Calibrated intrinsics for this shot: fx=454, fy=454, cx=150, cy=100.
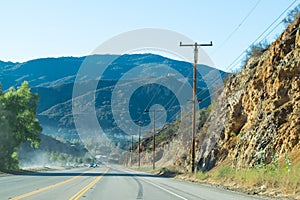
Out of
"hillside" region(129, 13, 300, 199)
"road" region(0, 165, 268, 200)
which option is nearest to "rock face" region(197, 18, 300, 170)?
"hillside" region(129, 13, 300, 199)

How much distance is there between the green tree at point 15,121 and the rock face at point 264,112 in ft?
78.4

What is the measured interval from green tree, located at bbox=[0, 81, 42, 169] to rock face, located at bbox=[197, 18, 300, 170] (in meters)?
23.9

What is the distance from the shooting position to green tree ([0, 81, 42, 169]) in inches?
2206

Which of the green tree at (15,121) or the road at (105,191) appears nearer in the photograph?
the road at (105,191)

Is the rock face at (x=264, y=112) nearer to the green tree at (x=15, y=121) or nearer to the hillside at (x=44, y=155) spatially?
the green tree at (x=15, y=121)

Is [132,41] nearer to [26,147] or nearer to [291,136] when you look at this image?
[291,136]

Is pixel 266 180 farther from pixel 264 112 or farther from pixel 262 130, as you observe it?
pixel 264 112

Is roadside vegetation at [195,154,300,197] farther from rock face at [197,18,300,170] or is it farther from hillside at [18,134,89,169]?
hillside at [18,134,89,169]

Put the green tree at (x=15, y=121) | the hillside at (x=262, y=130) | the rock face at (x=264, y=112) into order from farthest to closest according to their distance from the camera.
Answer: the green tree at (x=15, y=121), the rock face at (x=264, y=112), the hillside at (x=262, y=130)

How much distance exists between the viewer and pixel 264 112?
37.6m

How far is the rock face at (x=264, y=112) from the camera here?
32.9m

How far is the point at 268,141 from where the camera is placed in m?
→ 33.6

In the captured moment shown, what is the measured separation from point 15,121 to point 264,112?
110ft

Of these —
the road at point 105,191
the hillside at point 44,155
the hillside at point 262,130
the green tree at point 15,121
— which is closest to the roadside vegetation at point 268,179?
the hillside at point 262,130
